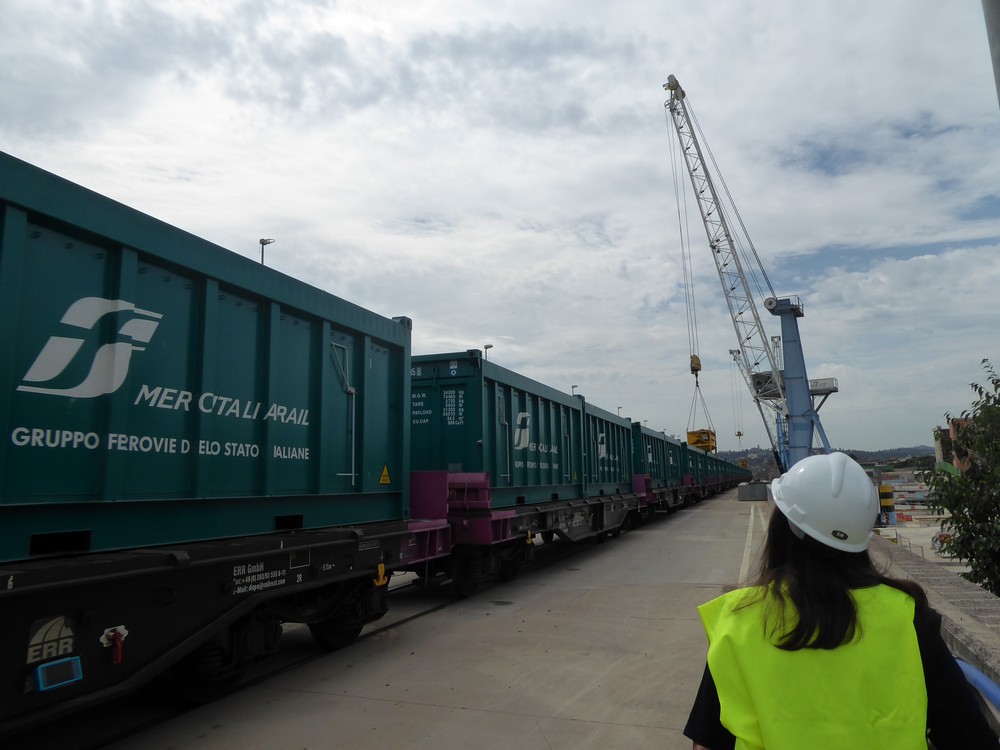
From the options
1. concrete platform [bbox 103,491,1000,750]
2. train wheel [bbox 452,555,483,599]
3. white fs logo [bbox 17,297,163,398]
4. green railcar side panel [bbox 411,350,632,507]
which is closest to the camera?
white fs logo [bbox 17,297,163,398]

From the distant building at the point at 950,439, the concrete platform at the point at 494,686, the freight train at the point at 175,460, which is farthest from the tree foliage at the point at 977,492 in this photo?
the freight train at the point at 175,460

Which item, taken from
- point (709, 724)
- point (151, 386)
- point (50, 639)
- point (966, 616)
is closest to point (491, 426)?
point (151, 386)

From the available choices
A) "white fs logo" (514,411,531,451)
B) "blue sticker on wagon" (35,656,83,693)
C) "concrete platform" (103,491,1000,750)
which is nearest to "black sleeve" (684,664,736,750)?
"concrete platform" (103,491,1000,750)

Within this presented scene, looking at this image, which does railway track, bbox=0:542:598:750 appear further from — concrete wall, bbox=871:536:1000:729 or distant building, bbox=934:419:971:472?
distant building, bbox=934:419:971:472

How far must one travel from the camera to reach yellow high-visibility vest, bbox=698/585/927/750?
4.85 feet

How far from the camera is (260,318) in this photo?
225 inches

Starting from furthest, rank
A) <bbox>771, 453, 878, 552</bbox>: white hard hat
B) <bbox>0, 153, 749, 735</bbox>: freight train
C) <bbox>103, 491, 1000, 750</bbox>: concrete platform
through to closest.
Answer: <bbox>103, 491, 1000, 750</bbox>: concrete platform
<bbox>0, 153, 749, 735</bbox>: freight train
<bbox>771, 453, 878, 552</bbox>: white hard hat

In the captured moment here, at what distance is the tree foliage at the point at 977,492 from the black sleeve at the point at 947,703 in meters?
5.87

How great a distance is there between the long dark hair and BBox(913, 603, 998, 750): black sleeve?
9cm

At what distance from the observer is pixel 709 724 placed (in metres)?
1.69

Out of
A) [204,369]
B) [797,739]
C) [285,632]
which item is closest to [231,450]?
[204,369]

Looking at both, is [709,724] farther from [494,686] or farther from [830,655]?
[494,686]

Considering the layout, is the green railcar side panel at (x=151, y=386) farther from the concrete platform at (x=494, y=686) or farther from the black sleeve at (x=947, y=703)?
the black sleeve at (x=947, y=703)

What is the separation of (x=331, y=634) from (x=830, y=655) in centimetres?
588
